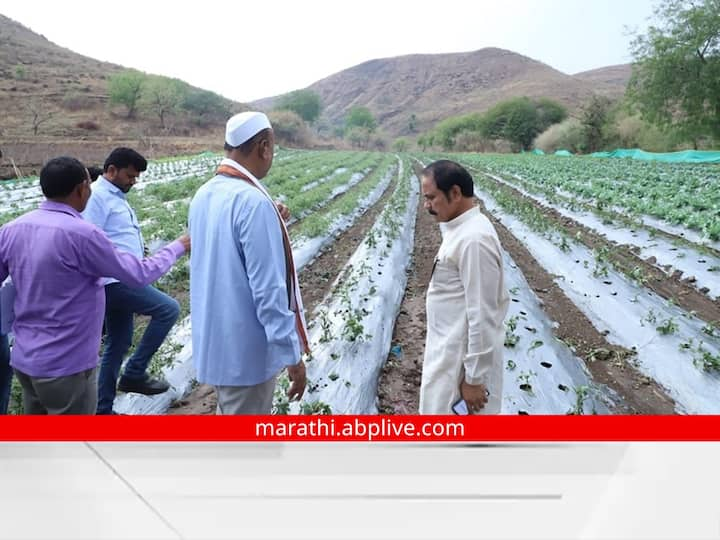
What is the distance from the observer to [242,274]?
1736mm

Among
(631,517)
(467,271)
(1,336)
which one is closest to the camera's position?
(467,271)

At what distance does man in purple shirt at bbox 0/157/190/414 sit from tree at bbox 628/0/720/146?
3.95 meters

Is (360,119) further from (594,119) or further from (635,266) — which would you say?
(635,266)

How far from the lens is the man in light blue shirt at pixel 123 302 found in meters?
2.50

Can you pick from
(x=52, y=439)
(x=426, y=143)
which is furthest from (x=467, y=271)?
(x=52, y=439)

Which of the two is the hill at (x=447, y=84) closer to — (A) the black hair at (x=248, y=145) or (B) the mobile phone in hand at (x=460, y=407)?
(A) the black hair at (x=248, y=145)

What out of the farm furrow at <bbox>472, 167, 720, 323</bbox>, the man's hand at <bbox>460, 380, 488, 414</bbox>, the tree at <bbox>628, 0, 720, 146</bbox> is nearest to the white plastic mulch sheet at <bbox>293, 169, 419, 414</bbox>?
the man's hand at <bbox>460, 380, 488, 414</bbox>

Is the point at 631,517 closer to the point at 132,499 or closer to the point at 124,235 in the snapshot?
the point at 132,499

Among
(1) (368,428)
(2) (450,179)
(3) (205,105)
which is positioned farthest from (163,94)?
(1) (368,428)

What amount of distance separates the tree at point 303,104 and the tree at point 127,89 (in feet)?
3.34

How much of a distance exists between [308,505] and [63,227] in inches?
86.9

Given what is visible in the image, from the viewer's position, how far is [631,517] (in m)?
2.51

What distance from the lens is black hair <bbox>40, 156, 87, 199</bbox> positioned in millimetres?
1878

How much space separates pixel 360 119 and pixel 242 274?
2.83 meters
